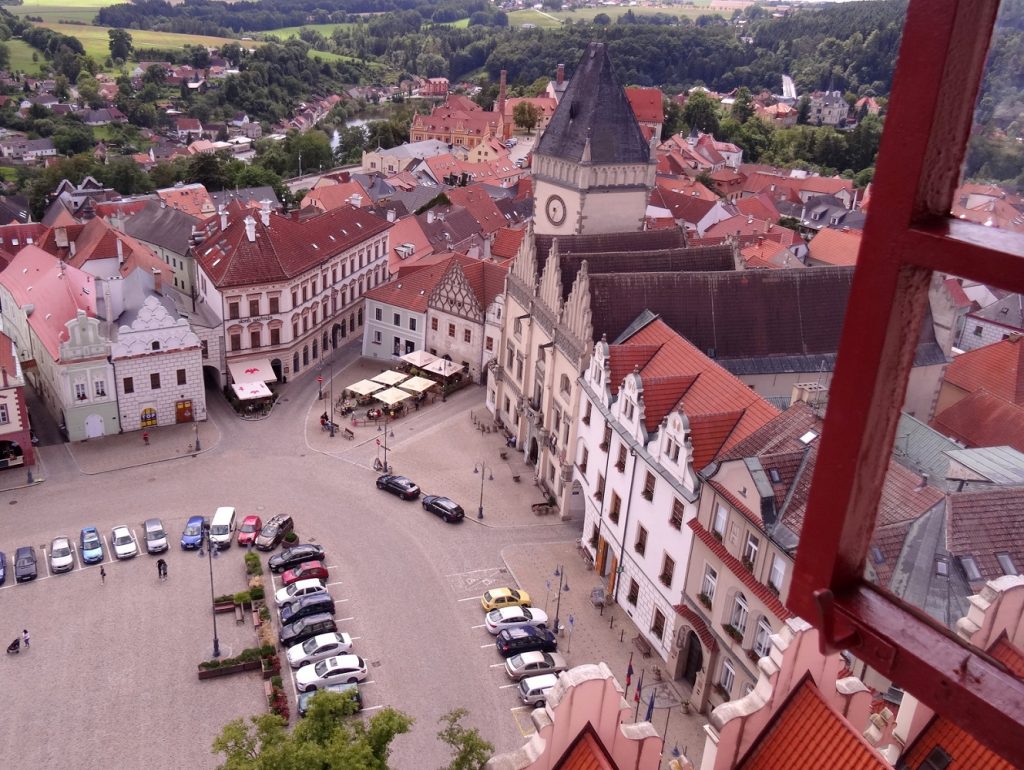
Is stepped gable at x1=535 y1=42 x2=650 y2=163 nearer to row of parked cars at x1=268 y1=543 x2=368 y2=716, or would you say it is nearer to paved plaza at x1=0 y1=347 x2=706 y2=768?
paved plaza at x1=0 y1=347 x2=706 y2=768

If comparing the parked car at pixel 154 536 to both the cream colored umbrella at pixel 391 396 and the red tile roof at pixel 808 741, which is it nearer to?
the cream colored umbrella at pixel 391 396

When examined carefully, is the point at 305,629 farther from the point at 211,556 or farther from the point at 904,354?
the point at 904,354

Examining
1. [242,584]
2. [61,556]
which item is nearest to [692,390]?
[242,584]

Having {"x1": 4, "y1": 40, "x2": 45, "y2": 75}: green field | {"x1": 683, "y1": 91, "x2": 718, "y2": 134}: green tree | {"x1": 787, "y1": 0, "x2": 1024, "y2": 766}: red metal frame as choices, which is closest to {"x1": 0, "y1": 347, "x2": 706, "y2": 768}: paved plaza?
{"x1": 787, "y1": 0, "x2": 1024, "y2": 766}: red metal frame

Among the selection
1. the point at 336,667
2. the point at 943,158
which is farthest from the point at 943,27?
the point at 336,667

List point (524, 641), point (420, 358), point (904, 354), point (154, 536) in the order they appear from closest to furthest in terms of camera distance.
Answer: point (904, 354), point (524, 641), point (154, 536), point (420, 358)

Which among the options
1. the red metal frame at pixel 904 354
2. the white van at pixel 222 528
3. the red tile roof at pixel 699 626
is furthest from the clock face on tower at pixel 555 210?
the red metal frame at pixel 904 354

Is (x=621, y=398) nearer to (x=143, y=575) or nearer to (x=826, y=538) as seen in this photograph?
(x=143, y=575)
